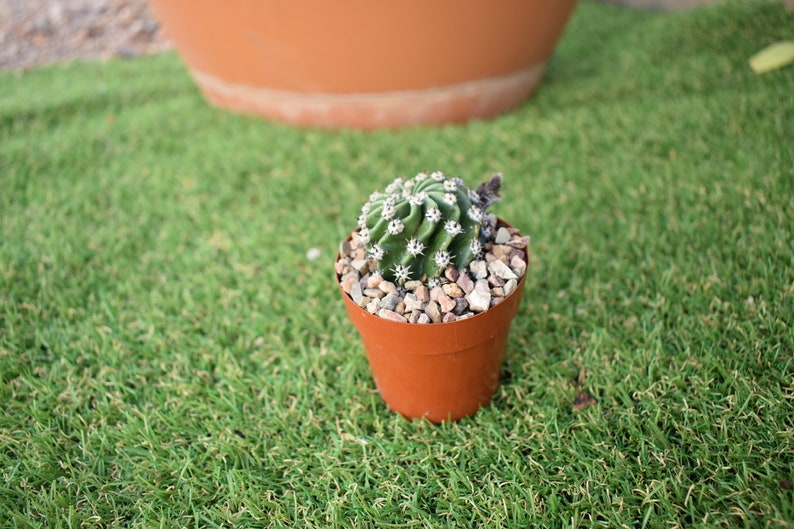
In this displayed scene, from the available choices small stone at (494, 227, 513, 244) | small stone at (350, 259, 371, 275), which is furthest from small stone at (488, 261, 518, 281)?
small stone at (350, 259, 371, 275)

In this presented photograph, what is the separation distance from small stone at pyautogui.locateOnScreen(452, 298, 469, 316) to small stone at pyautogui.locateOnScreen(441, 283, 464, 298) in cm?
1

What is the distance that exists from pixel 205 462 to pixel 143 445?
0.19m

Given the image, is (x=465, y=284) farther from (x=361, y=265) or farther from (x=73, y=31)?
(x=73, y=31)

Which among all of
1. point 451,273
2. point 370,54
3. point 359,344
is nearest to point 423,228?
point 451,273

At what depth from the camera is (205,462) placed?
4.98 feet

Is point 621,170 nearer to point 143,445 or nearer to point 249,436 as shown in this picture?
point 249,436

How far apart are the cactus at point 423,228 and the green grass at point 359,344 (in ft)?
1.52

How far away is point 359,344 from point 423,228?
1.98 ft

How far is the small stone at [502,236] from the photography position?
151cm

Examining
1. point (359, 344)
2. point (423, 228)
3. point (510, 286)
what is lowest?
point (359, 344)

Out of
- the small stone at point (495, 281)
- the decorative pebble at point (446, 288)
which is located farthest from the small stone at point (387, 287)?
the small stone at point (495, 281)

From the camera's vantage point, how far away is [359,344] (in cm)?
181

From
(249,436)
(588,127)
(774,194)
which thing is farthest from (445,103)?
(249,436)

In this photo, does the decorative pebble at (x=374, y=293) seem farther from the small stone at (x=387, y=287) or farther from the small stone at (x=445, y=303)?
the small stone at (x=445, y=303)
